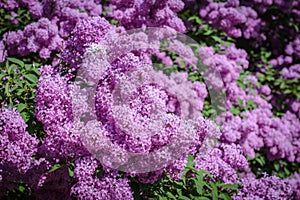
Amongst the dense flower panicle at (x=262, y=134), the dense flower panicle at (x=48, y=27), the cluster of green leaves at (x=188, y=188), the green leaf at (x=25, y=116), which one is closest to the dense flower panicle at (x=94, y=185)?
the cluster of green leaves at (x=188, y=188)

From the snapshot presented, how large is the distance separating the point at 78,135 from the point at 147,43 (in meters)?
1.47

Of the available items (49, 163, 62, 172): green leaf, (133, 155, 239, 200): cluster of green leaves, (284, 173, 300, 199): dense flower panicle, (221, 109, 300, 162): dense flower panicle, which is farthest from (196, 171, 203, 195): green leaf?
(284, 173, 300, 199): dense flower panicle

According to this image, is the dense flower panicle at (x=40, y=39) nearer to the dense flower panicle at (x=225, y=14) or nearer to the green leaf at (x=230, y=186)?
the green leaf at (x=230, y=186)

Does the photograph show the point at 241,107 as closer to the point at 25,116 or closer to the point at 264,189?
the point at 264,189

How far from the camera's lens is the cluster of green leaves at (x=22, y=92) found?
2426 mm

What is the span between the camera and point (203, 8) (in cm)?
486

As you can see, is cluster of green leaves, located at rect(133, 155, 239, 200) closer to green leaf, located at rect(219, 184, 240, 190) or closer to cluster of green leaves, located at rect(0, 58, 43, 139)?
green leaf, located at rect(219, 184, 240, 190)

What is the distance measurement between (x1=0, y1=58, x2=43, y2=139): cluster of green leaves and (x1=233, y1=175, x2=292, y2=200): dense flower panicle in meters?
1.35

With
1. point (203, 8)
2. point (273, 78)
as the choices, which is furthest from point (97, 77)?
point (273, 78)

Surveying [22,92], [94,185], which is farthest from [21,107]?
[94,185]

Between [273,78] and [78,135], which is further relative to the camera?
[273,78]

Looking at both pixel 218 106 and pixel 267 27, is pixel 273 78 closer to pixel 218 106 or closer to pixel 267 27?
pixel 267 27

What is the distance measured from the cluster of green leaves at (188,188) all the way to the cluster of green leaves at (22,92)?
77 cm

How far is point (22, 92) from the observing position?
2.59 metres
